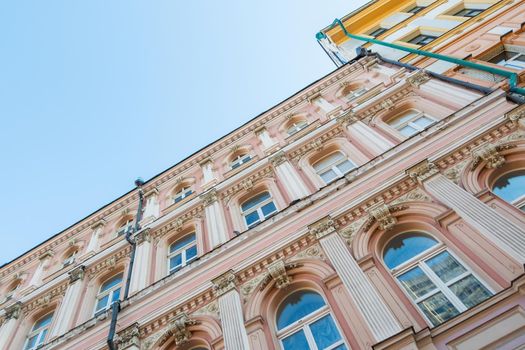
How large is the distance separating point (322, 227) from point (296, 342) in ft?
10.6

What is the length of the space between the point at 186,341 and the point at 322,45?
93.8ft

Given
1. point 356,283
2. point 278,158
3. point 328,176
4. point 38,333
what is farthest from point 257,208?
point 38,333

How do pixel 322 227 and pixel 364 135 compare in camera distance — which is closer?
pixel 322 227

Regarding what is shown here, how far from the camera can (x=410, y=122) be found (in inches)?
622

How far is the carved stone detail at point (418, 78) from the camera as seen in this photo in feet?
55.5

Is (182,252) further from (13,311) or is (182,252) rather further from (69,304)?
(13,311)

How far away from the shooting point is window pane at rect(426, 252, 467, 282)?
904 cm

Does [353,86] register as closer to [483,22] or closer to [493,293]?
[483,22]

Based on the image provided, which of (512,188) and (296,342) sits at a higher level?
(512,188)

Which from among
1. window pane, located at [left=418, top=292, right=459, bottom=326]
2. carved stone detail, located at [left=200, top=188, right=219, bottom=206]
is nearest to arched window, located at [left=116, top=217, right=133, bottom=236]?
carved stone detail, located at [left=200, top=188, right=219, bottom=206]

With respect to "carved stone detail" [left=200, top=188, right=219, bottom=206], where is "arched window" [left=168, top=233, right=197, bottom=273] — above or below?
below

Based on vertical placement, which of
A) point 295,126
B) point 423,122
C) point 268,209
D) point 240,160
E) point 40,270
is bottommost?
point 268,209

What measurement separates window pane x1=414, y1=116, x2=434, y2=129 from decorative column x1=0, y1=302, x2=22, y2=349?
53.6 feet

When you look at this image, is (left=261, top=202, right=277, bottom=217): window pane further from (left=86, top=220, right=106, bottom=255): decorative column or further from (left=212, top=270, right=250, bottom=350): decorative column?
(left=86, top=220, right=106, bottom=255): decorative column
